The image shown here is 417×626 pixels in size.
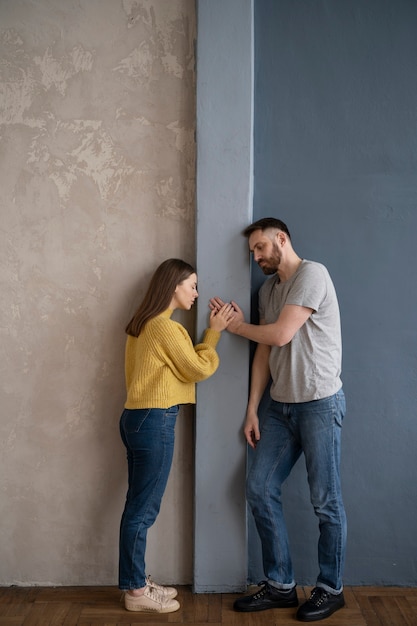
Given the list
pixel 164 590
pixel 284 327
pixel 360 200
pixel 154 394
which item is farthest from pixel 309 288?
pixel 164 590

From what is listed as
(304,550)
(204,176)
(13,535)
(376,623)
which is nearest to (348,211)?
(204,176)

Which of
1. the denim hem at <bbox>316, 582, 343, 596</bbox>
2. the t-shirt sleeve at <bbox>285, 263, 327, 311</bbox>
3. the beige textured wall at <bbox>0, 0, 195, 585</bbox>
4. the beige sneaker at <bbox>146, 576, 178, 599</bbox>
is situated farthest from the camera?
the beige textured wall at <bbox>0, 0, 195, 585</bbox>

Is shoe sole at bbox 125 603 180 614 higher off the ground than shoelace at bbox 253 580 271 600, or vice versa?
shoelace at bbox 253 580 271 600

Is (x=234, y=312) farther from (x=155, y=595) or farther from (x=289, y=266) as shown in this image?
(x=155, y=595)

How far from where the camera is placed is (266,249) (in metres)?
3.04

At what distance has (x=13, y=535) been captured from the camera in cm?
328

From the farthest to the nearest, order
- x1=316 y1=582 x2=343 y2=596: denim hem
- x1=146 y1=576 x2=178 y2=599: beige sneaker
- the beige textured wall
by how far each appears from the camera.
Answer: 1. the beige textured wall
2. x1=146 y1=576 x2=178 y2=599: beige sneaker
3. x1=316 y1=582 x2=343 y2=596: denim hem

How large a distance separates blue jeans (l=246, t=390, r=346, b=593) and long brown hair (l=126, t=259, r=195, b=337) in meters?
0.72

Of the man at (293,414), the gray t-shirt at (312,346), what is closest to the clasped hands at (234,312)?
the man at (293,414)

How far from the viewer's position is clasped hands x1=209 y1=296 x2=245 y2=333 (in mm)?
3100

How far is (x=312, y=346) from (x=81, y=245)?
1.24 m

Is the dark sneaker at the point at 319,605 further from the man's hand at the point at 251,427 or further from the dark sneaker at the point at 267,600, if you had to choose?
the man's hand at the point at 251,427

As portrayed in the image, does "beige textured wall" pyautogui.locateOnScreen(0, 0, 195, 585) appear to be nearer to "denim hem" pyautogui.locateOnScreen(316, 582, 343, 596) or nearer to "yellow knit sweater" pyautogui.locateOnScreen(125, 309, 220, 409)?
"yellow knit sweater" pyautogui.locateOnScreen(125, 309, 220, 409)

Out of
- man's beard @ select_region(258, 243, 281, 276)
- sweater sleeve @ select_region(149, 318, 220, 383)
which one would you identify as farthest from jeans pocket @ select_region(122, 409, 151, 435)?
man's beard @ select_region(258, 243, 281, 276)
